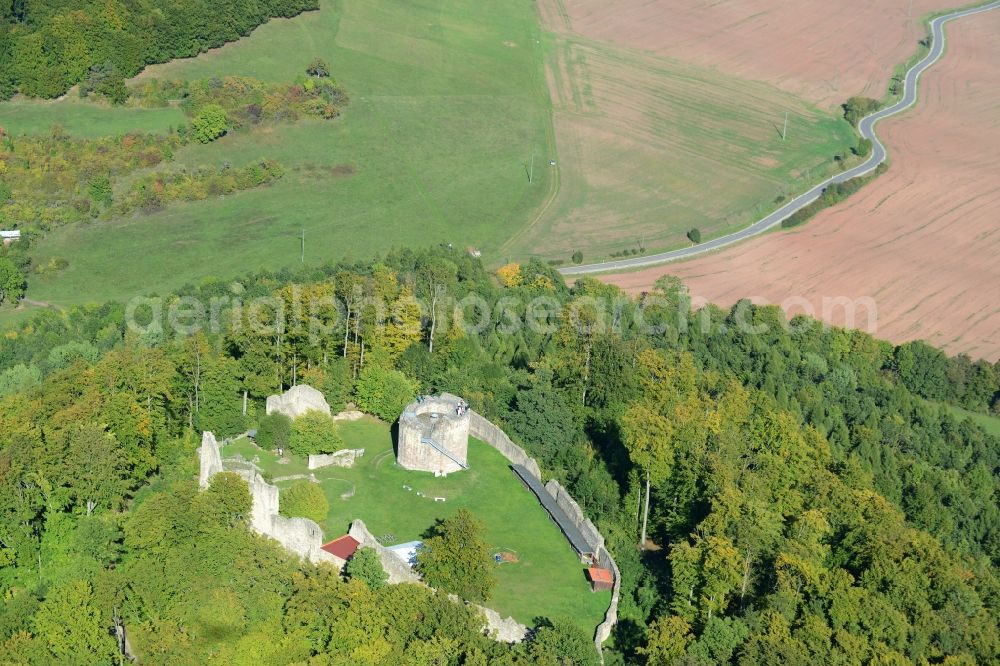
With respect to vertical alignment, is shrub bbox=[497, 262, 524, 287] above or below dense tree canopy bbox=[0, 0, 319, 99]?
below

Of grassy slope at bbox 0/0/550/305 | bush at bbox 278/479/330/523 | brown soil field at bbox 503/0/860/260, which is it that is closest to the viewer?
bush at bbox 278/479/330/523

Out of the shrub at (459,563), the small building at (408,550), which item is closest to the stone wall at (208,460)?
the small building at (408,550)

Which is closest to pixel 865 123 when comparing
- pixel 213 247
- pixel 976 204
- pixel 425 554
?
pixel 976 204

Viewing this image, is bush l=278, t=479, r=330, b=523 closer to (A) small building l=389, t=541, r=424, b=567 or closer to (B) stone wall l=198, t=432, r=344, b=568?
(B) stone wall l=198, t=432, r=344, b=568

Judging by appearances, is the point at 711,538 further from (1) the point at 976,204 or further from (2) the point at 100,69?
(2) the point at 100,69

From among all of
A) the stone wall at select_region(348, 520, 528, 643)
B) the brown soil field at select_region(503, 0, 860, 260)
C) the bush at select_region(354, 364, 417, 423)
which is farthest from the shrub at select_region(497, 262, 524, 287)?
the stone wall at select_region(348, 520, 528, 643)
